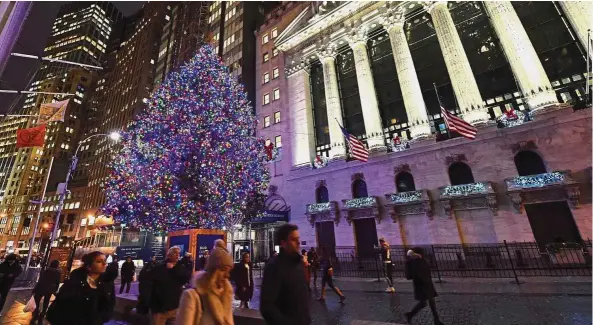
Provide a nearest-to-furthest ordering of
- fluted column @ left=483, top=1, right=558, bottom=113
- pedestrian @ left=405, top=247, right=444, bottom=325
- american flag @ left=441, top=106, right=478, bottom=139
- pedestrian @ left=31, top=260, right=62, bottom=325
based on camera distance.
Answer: pedestrian @ left=405, top=247, right=444, bottom=325
pedestrian @ left=31, top=260, right=62, bottom=325
american flag @ left=441, top=106, right=478, bottom=139
fluted column @ left=483, top=1, right=558, bottom=113

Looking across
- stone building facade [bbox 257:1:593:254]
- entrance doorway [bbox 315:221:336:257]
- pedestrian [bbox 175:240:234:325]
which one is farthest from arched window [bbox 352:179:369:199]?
→ pedestrian [bbox 175:240:234:325]

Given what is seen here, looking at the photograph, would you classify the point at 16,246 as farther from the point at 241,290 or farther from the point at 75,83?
the point at 241,290

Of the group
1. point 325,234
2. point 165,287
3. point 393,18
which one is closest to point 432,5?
point 393,18

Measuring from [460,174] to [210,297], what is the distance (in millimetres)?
21637

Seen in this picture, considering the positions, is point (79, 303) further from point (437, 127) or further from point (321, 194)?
point (437, 127)

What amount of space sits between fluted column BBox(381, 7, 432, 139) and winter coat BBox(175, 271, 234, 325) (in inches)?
865

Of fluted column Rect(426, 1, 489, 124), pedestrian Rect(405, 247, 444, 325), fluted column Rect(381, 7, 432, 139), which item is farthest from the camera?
fluted column Rect(381, 7, 432, 139)

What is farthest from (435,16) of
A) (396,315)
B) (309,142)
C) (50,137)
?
(50,137)

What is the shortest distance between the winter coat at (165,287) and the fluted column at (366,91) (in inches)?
818

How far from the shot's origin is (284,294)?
303cm

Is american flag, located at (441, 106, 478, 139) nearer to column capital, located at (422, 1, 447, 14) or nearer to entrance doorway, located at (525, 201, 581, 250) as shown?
entrance doorway, located at (525, 201, 581, 250)

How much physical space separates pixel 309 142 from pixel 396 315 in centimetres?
2169

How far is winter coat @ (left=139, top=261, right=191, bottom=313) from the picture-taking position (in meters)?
5.28

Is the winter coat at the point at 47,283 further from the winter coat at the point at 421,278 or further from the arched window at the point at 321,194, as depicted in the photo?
the arched window at the point at 321,194
